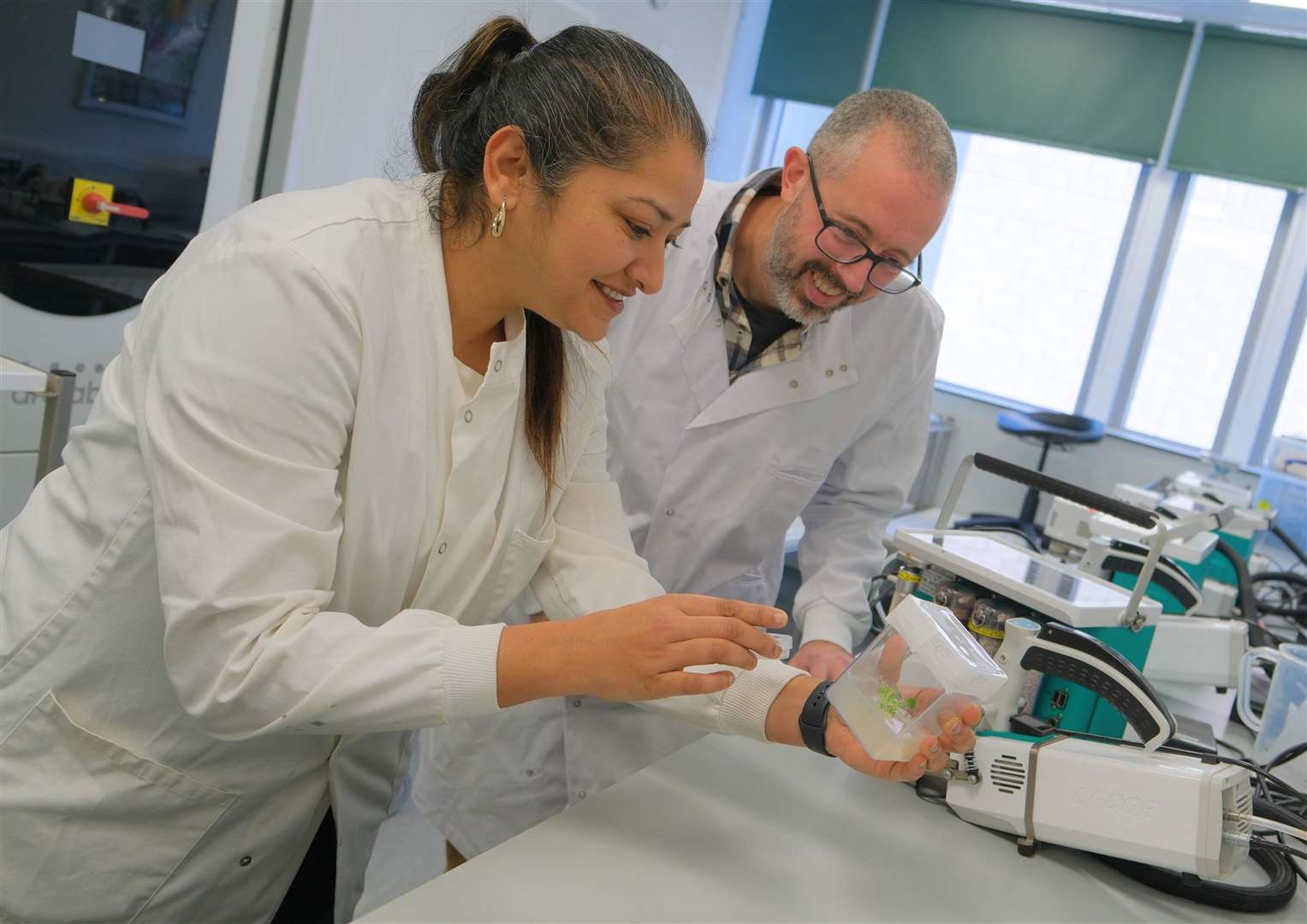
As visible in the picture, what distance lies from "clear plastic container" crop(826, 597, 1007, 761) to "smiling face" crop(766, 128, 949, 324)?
58cm

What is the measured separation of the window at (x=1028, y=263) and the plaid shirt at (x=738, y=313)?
14.6 feet

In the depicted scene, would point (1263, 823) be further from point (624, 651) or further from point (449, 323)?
point (449, 323)

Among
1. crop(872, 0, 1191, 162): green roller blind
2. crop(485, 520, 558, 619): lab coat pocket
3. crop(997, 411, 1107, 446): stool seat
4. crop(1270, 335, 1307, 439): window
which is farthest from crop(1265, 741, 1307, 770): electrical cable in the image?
crop(872, 0, 1191, 162): green roller blind

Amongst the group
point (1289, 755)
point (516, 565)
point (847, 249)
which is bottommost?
point (1289, 755)

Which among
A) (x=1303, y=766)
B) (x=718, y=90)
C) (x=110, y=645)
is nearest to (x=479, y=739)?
(x=110, y=645)

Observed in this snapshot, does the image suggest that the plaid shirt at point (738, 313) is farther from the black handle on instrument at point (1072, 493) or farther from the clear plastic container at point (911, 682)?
the clear plastic container at point (911, 682)

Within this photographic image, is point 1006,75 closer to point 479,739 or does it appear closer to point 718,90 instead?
point 718,90

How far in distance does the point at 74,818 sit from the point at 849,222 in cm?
115

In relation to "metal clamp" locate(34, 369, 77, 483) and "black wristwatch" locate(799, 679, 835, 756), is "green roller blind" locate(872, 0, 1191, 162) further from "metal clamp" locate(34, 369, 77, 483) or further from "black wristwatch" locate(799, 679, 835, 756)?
"black wristwatch" locate(799, 679, 835, 756)

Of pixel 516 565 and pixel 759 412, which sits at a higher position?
pixel 759 412

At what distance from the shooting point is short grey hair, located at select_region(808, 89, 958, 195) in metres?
1.42

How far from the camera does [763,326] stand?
167cm

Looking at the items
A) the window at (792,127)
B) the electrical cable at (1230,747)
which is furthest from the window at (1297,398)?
the electrical cable at (1230,747)

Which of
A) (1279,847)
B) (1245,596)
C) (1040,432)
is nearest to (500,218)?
(1279,847)
